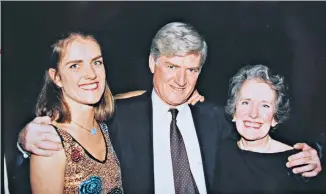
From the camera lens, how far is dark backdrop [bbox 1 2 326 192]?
3.30m

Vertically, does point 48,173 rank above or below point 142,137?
below

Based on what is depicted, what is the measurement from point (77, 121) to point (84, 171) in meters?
0.34

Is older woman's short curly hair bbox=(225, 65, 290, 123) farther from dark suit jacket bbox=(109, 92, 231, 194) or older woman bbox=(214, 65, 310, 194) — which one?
dark suit jacket bbox=(109, 92, 231, 194)

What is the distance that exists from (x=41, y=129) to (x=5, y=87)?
0.38 metres

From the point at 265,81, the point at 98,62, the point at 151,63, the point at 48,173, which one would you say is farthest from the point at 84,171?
the point at 265,81

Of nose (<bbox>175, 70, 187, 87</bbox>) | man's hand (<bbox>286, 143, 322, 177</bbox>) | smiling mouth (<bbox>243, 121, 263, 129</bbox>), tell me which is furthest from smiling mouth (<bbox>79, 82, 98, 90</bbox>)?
man's hand (<bbox>286, 143, 322, 177</bbox>)

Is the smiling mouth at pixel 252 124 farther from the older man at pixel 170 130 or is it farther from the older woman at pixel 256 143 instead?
the older man at pixel 170 130

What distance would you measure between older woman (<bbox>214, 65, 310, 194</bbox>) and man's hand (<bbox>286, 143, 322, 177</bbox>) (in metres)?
0.04

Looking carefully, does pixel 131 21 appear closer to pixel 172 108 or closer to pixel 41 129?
pixel 172 108

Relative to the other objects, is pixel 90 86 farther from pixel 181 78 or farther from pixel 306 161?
pixel 306 161

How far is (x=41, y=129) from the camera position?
3.29 m

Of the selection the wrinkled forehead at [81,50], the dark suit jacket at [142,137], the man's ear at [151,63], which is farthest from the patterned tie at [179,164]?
the wrinkled forehead at [81,50]

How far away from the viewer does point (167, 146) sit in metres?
3.33

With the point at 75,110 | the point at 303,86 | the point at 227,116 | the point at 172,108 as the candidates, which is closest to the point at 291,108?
the point at 303,86
